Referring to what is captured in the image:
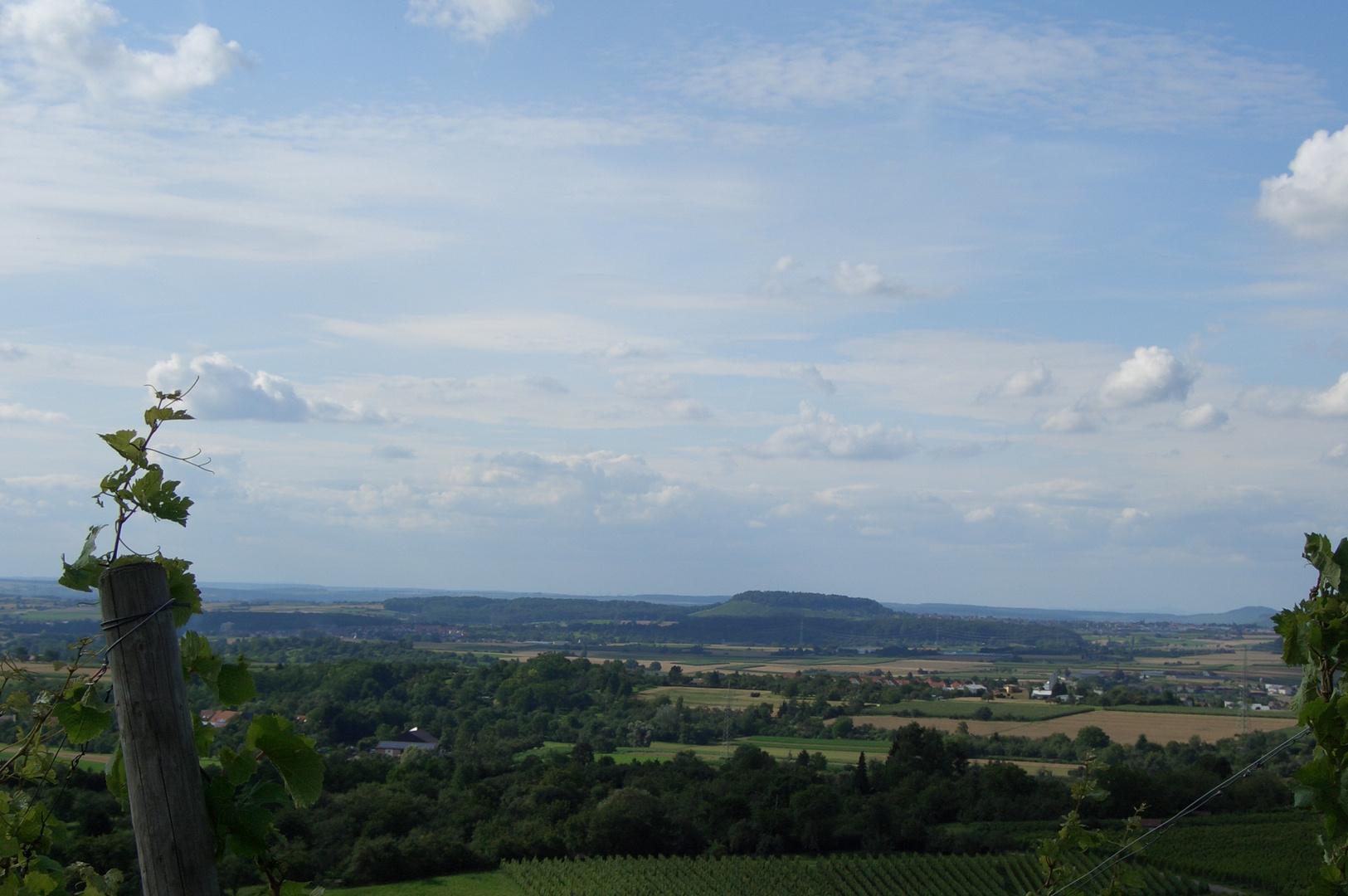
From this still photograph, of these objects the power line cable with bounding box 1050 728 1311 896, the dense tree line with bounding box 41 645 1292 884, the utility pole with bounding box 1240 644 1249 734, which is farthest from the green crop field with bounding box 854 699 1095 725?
the power line cable with bounding box 1050 728 1311 896

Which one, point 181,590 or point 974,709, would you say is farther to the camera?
point 974,709

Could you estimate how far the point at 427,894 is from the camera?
110 feet

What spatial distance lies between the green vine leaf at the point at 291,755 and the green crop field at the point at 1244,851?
39.4 m

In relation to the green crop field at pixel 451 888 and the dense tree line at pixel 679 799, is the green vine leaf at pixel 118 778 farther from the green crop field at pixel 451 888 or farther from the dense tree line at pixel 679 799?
the green crop field at pixel 451 888

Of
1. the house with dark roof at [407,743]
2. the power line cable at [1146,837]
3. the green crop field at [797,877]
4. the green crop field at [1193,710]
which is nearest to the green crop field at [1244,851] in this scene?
the green crop field at [797,877]

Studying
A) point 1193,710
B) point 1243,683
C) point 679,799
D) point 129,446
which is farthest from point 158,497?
point 1243,683

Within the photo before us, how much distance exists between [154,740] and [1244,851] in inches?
1765

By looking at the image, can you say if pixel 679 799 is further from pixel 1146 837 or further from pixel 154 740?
pixel 154 740

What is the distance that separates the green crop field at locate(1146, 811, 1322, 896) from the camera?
33.9m

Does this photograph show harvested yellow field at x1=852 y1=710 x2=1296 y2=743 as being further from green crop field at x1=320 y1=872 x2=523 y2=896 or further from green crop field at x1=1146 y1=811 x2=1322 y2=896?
green crop field at x1=320 y1=872 x2=523 y2=896

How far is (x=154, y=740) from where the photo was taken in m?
2.14

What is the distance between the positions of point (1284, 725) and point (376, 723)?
64425mm

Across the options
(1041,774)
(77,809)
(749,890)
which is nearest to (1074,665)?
(1041,774)

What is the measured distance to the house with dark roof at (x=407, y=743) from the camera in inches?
2338
